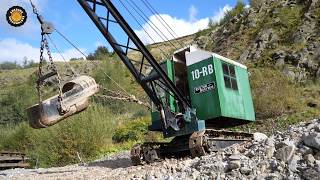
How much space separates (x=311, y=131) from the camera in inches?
320

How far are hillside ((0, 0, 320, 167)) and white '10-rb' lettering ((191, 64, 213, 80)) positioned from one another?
3.29 m

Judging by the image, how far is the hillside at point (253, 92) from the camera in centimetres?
2236

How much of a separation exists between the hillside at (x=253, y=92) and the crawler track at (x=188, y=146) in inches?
110

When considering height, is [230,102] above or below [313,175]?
above

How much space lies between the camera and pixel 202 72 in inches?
496

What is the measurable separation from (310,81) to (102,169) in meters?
18.2

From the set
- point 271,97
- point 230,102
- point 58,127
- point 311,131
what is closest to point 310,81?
point 271,97

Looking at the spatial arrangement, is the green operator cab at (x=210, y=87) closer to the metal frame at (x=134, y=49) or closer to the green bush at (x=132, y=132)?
Result: the metal frame at (x=134, y=49)

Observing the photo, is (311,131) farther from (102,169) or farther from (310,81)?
(310,81)

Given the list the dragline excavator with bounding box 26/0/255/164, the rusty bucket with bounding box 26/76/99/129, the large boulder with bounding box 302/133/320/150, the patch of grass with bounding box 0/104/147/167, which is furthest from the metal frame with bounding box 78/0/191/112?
the patch of grass with bounding box 0/104/147/167

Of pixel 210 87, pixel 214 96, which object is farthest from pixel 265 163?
pixel 210 87

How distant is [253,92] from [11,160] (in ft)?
38.4

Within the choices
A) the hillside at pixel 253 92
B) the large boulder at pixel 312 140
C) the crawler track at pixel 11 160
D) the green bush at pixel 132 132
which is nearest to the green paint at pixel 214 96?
the hillside at pixel 253 92

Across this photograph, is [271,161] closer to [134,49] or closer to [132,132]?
[134,49]
